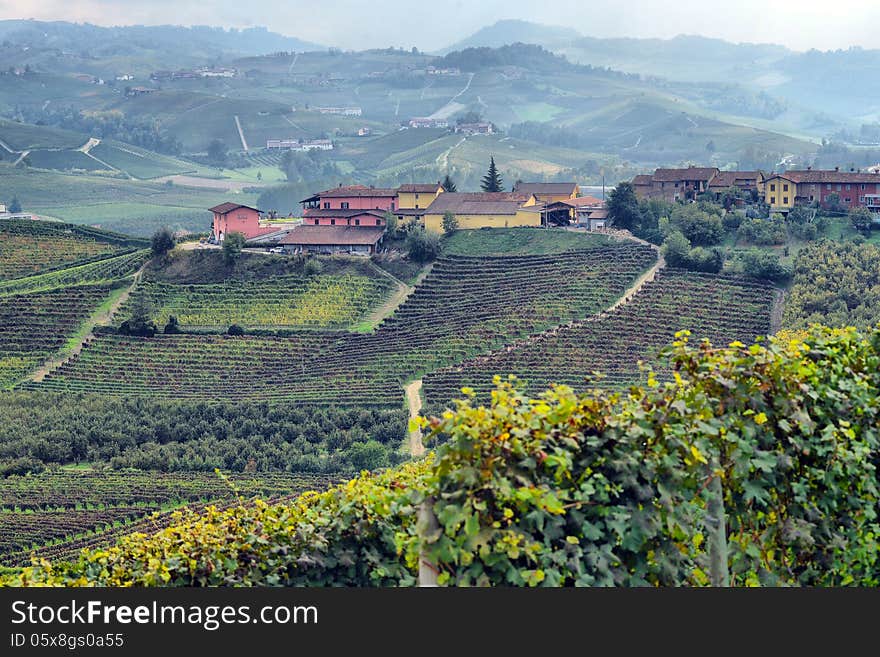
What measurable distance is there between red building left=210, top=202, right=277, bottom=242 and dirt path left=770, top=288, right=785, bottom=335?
1116 inches

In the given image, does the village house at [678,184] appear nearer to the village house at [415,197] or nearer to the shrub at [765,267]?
the village house at [415,197]

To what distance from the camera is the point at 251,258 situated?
205 feet

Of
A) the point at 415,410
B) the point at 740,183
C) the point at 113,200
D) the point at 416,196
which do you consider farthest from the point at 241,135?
the point at 415,410

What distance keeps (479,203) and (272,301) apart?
1304 centimetres

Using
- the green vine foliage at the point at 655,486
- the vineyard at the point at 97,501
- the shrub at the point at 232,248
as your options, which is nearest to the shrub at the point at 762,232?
the shrub at the point at 232,248

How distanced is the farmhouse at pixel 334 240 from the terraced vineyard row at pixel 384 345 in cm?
595

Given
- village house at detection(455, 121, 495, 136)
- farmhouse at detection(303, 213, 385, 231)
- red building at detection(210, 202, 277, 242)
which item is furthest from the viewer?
village house at detection(455, 121, 495, 136)

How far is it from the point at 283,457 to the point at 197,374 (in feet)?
37.3

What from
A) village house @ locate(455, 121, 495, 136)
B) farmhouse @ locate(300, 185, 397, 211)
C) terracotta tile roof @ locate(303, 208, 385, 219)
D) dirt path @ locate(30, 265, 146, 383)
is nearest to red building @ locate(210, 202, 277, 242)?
farmhouse @ locate(300, 185, 397, 211)

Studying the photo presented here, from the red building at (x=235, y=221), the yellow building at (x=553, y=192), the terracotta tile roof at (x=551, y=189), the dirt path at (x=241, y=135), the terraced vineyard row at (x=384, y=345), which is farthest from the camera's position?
the dirt path at (x=241, y=135)

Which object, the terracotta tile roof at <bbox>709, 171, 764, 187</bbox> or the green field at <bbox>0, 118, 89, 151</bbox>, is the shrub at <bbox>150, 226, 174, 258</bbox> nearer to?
the terracotta tile roof at <bbox>709, 171, 764, 187</bbox>

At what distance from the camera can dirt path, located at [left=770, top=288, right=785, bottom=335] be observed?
49.4 metres

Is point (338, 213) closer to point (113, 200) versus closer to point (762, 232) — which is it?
point (762, 232)

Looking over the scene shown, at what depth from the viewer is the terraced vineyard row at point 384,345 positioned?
49.7 meters
